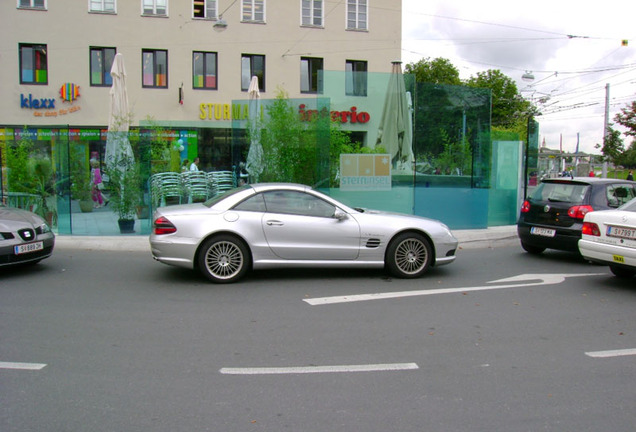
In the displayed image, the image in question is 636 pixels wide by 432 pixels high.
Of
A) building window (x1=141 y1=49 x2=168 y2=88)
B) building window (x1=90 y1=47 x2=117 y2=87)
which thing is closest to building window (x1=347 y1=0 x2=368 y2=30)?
building window (x1=141 y1=49 x2=168 y2=88)

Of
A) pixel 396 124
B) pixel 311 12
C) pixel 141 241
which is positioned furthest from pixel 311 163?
pixel 311 12

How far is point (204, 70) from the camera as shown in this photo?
90.2 feet

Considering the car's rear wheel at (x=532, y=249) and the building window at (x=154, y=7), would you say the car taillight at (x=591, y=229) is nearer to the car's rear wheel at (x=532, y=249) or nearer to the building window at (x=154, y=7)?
the car's rear wheel at (x=532, y=249)

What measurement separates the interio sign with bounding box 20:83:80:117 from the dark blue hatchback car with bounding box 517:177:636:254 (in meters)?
22.1

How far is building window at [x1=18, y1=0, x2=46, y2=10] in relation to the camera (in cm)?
2538

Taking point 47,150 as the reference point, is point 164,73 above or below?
above

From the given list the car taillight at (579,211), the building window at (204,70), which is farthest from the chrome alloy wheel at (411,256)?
the building window at (204,70)

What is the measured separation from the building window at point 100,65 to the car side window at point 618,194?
22805mm

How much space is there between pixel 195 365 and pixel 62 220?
9219mm

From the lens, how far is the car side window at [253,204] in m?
8.16

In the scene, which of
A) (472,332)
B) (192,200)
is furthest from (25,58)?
(472,332)

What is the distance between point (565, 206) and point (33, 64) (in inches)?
963

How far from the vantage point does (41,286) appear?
791 cm

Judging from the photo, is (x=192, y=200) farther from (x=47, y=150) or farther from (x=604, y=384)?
(x=604, y=384)
